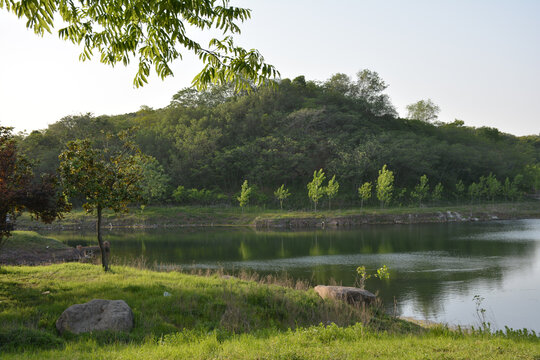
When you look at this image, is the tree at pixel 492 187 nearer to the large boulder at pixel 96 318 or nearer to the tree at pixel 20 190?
the tree at pixel 20 190

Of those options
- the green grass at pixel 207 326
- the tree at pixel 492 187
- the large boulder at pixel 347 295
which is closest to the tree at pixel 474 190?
the tree at pixel 492 187

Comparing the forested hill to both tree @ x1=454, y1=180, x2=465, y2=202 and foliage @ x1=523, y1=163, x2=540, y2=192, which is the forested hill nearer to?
tree @ x1=454, y1=180, x2=465, y2=202

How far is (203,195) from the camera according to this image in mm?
68062

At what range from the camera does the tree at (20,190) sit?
12.8 meters

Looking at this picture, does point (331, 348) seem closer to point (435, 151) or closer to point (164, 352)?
point (164, 352)

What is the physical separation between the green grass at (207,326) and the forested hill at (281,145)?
53.4 m

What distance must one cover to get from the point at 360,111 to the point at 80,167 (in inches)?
3636

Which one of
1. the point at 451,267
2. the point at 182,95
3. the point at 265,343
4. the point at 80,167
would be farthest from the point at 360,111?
the point at 265,343

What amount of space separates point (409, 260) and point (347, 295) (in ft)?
54.1

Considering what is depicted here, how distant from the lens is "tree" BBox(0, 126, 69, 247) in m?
12.8

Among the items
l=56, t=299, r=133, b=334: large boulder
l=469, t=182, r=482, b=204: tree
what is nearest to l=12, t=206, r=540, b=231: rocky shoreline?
l=469, t=182, r=482, b=204: tree

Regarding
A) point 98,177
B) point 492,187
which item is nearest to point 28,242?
point 98,177

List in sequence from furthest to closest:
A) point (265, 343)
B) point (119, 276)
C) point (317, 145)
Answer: point (317, 145), point (119, 276), point (265, 343)

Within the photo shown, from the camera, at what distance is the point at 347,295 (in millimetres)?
13773
